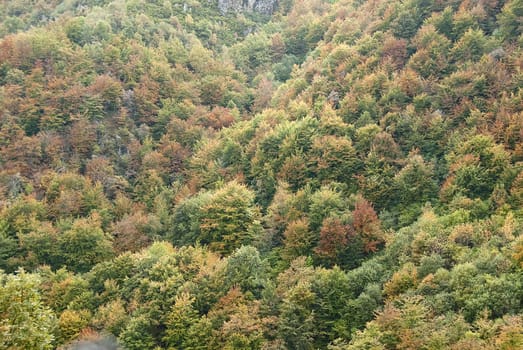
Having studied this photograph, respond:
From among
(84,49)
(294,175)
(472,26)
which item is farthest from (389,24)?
(84,49)

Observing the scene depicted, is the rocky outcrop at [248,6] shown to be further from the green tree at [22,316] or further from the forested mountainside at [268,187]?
the green tree at [22,316]

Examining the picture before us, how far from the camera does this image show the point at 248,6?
117 m

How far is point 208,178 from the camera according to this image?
2473 inches

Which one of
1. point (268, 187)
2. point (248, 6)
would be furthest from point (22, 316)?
point (248, 6)

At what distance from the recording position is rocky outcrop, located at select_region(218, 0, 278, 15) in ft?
374

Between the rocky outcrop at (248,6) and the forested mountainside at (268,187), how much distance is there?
23.6 meters

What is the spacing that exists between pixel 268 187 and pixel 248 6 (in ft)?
235

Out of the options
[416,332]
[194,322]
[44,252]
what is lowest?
[44,252]

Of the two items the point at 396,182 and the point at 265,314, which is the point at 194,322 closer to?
the point at 265,314

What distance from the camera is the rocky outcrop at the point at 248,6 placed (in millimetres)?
113906

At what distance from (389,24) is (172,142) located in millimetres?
34461

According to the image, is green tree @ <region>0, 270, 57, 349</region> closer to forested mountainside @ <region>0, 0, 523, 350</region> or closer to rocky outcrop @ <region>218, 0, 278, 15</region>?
forested mountainside @ <region>0, 0, 523, 350</region>

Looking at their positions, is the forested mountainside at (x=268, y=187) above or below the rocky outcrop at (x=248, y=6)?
below

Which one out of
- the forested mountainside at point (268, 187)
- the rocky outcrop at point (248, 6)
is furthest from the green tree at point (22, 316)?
the rocky outcrop at point (248, 6)
